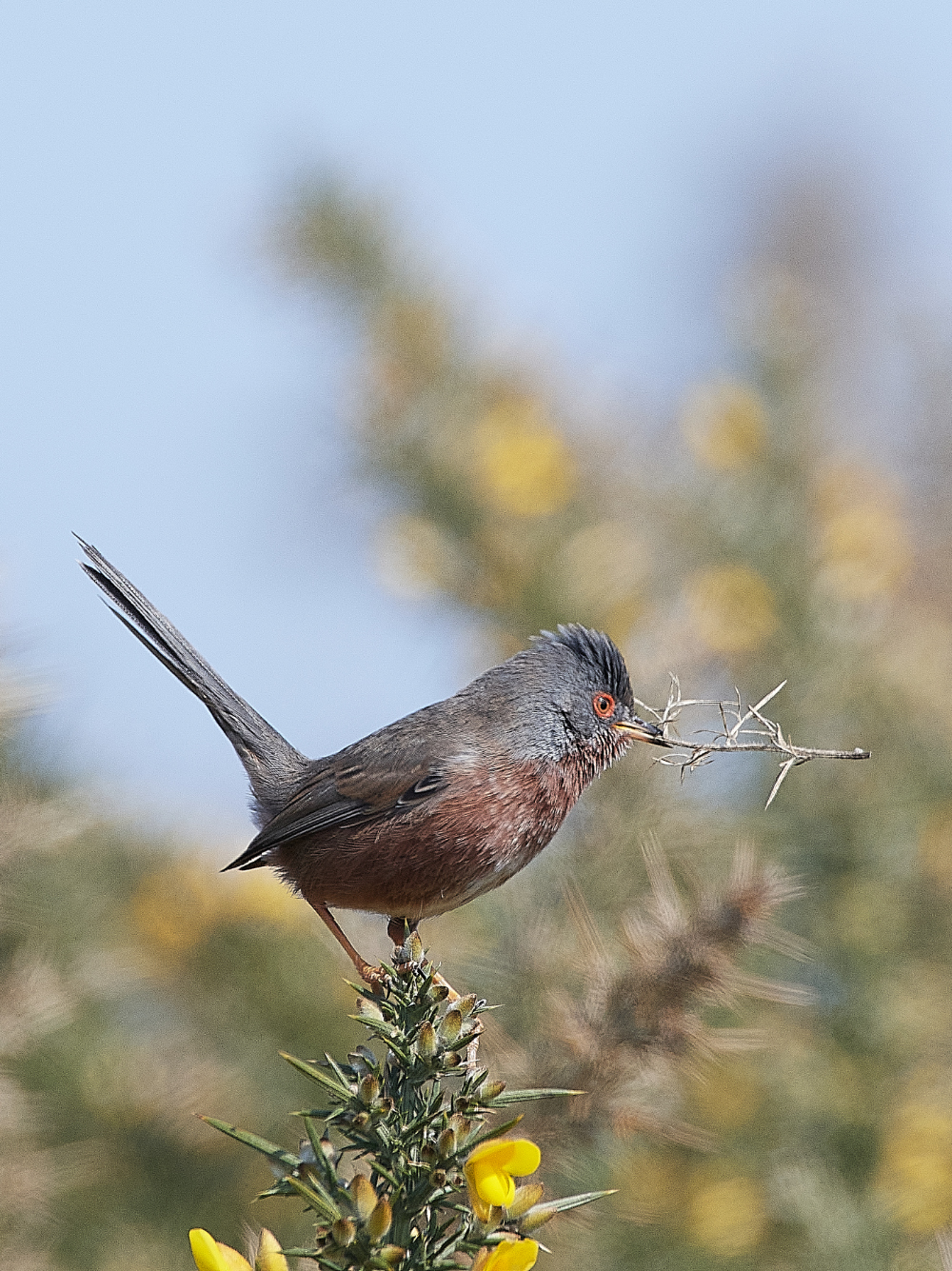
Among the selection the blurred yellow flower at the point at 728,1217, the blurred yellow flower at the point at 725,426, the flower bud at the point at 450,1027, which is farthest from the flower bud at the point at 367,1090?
the blurred yellow flower at the point at 725,426

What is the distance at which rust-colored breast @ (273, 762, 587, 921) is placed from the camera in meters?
3.21

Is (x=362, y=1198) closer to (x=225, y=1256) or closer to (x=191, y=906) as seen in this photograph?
(x=225, y=1256)

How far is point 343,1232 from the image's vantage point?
1.41 meters

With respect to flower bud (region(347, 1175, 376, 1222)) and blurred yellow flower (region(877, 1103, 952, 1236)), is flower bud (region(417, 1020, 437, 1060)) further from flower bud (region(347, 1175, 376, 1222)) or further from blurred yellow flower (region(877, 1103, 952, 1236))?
blurred yellow flower (region(877, 1103, 952, 1236))

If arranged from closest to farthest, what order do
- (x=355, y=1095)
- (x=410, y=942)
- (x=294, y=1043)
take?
(x=355, y=1095) → (x=410, y=942) → (x=294, y=1043)

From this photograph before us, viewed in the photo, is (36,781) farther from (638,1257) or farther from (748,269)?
(748,269)

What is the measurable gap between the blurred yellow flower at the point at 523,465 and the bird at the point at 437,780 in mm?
1397

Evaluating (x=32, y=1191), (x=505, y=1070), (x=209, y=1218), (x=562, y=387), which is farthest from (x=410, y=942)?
(x=562, y=387)

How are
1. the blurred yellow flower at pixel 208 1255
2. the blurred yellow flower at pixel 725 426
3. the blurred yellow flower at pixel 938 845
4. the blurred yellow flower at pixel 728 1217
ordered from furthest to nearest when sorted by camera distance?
the blurred yellow flower at pixel 725 426 < the blurred yellow flower at pixel 938 845 < the blurred yellow flower at pixel 728 1217 < the blurred yellow flower at pixel 208 1255

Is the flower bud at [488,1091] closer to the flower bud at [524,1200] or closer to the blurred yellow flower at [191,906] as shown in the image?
the flower bud at [524,1200]

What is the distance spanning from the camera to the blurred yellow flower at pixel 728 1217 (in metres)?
3.38

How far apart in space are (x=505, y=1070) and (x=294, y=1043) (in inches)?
56.2

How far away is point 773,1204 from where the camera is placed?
10.8 ft

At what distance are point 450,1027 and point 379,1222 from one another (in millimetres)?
256
